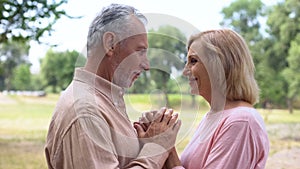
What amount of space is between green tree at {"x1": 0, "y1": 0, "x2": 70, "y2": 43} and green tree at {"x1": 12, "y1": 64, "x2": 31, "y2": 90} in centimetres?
28

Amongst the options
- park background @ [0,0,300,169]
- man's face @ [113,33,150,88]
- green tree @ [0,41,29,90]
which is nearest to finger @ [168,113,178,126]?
man's face @ [113,33,150,88]

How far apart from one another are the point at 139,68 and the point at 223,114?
21 cm

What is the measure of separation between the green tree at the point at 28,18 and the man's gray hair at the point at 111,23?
1823 mm

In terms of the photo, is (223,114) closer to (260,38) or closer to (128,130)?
(128,130)

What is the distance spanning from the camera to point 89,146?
67 cm

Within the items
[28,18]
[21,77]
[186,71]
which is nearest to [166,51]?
[186,71]

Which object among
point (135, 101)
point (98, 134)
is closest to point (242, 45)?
point (135, 101)

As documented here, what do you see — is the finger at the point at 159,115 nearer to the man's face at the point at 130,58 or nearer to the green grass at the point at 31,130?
the man's face at the point at 130,58

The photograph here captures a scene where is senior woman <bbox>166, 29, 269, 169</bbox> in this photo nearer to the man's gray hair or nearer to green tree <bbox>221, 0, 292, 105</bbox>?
the man's gray hair

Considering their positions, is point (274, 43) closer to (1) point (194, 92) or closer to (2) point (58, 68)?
(2) point (58, 68)

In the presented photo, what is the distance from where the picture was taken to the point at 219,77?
86cm

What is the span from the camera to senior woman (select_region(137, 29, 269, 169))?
2.63ft

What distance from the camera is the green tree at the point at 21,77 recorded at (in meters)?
2.84

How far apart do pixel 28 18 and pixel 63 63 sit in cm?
42
